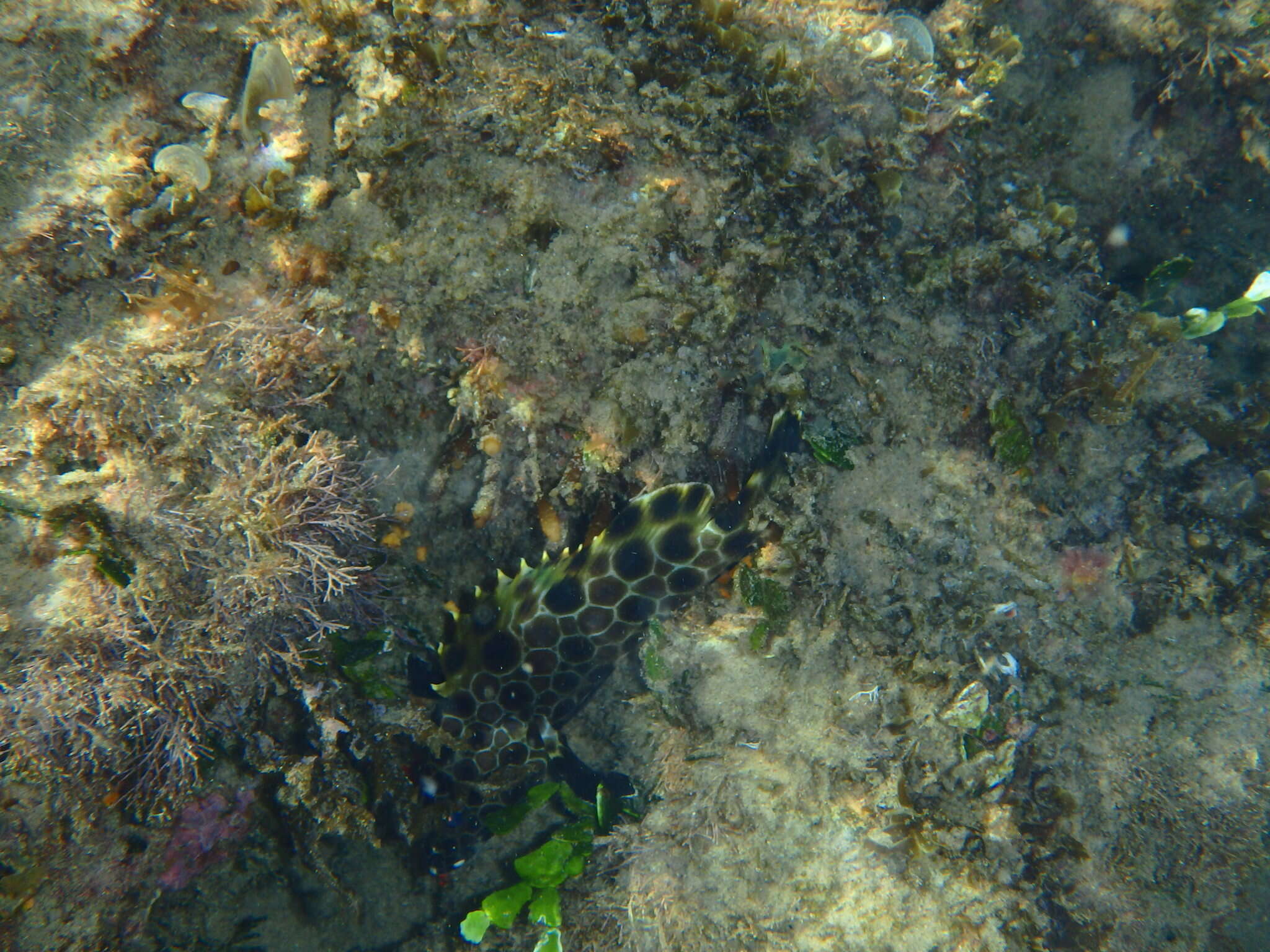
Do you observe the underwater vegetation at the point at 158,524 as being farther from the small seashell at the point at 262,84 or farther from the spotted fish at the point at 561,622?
the spotted fish at the point at 561,622

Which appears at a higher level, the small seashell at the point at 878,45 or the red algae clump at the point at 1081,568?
the small seashell at the point at 878,45

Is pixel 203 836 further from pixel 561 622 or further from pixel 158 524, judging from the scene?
pixel 561 622

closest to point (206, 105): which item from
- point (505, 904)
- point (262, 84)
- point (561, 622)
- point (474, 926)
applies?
point (262, 84)

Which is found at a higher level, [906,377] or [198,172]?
[198,172]

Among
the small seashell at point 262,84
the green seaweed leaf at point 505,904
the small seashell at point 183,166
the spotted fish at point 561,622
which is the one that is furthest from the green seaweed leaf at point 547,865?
the small seashell at point 262,84

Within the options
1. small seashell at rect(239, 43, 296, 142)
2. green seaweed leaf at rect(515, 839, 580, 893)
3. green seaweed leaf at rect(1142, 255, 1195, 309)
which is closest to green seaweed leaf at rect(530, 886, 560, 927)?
green seaweed leaf at rect(515, 839, 580, 893)

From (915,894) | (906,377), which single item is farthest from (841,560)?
(915,894)

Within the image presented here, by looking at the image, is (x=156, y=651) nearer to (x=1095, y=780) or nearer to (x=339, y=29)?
(x=339, y=29)
